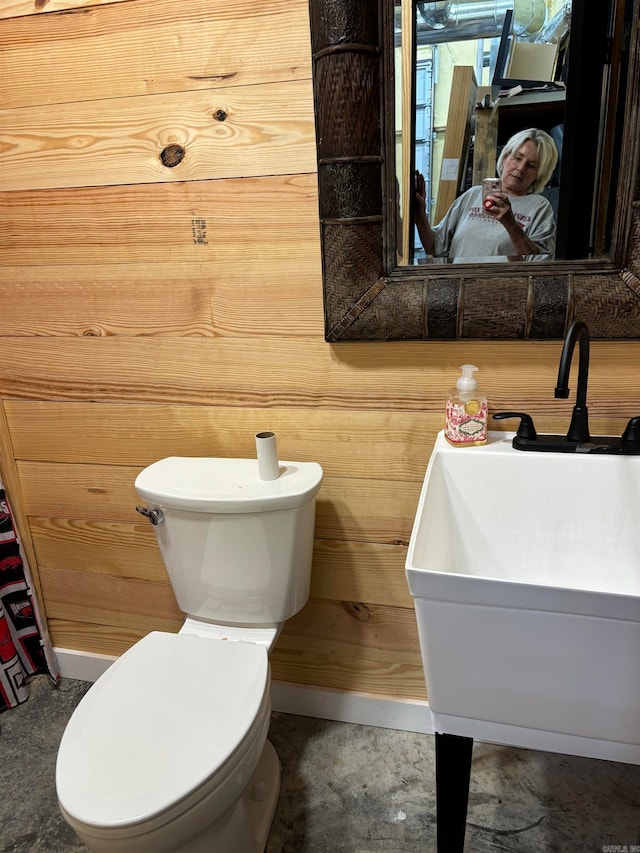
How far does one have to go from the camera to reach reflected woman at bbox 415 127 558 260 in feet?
3.45

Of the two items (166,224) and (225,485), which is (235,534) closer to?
(225,485)

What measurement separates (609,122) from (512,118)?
0.17 m

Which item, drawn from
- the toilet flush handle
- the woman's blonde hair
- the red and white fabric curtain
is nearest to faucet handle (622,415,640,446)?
the woman's blonde hair

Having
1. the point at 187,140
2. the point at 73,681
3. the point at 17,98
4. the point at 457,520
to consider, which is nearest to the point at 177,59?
the point at 187,140

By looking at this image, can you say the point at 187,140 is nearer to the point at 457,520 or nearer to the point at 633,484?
the point at 457,520

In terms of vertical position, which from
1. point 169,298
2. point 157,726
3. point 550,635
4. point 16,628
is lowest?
point 16,628

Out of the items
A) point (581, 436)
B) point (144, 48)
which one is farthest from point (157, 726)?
point (144, 48)

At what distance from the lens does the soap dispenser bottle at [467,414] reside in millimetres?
1140

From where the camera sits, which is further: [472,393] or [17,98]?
[17,98]

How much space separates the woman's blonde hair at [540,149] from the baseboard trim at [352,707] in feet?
4.13

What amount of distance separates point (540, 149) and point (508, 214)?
4.7 inches

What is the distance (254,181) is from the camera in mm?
1207

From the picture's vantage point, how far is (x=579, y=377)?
1.04 m

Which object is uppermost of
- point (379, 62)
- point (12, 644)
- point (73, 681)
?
point (379, 62)
